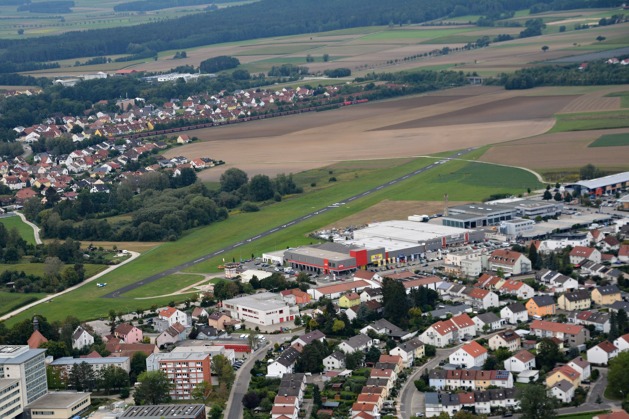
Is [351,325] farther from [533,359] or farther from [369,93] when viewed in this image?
[369,93]

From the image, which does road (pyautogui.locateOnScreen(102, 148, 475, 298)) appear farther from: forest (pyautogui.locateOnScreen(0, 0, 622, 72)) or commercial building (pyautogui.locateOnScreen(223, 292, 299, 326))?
forest (pyautogui.locateOnScreen(0, 0, 622, 72))

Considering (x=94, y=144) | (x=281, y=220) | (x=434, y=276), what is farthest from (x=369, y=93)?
(x=434, y=276)

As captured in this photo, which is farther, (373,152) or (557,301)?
(373,152)

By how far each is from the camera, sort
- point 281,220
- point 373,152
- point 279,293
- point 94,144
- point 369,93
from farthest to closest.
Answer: point 369,93 → point 94,144 → point 373,152 → point 281,220 → point 279,293

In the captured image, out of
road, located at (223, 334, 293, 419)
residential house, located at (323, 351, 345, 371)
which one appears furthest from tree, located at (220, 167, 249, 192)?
residential house, located at (323, 351, 345, 371)

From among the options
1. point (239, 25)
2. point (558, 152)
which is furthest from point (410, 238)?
point (239, 25)

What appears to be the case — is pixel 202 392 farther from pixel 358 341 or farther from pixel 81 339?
pixel 81 339
